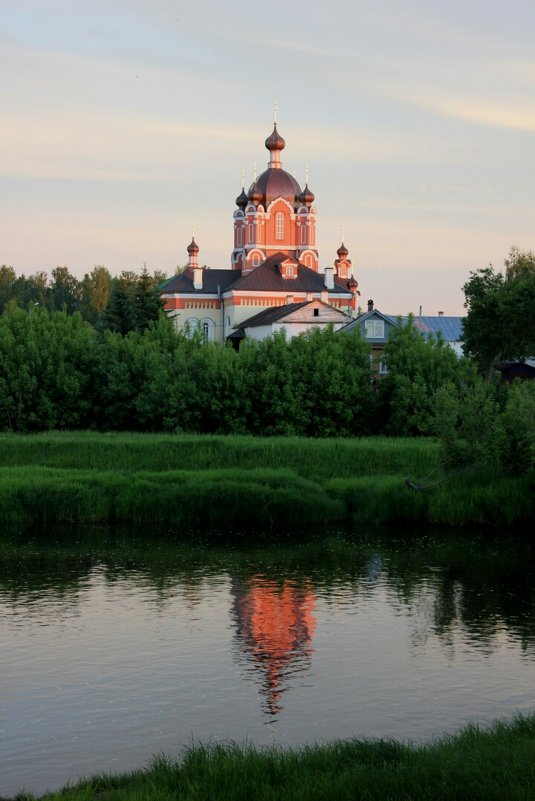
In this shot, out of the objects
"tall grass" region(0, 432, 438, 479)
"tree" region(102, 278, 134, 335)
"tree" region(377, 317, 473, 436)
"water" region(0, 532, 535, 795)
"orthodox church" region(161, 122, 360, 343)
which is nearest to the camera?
"water" region(0, 532, 535, 795)

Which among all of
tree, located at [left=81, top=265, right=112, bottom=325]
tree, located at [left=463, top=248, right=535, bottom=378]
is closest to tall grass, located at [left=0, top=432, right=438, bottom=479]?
tree, located at [left=463, top=248, right=535, bottom=378]

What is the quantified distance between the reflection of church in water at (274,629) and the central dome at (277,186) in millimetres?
72706

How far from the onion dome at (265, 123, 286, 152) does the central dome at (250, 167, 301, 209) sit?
181cm

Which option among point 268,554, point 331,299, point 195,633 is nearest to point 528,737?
point 195,633

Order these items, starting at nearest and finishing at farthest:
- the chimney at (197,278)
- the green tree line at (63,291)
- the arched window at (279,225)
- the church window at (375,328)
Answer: the church window at (375,328)
the chimney at (197,278)
the arched window at (279,225)
the green tree line at (63,291)

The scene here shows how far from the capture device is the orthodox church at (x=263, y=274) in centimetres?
8544

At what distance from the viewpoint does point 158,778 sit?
10438mm

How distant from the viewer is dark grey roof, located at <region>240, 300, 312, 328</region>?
74.1m

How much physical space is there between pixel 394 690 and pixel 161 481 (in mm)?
17035

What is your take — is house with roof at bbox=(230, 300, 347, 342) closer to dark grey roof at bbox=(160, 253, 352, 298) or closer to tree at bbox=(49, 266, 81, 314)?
dark grey roof at bbox=(160, 253, 352, 298)

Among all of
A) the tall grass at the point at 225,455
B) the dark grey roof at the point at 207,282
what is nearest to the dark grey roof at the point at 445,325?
the dark grey roof at the point at 207,282

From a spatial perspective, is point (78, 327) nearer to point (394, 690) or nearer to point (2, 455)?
point (2, 455)

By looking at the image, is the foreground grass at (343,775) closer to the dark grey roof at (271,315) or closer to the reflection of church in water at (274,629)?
the reflection of church in water at (274,629)

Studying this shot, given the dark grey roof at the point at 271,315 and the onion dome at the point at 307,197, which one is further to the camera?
the onion dome at the point at 307,197
